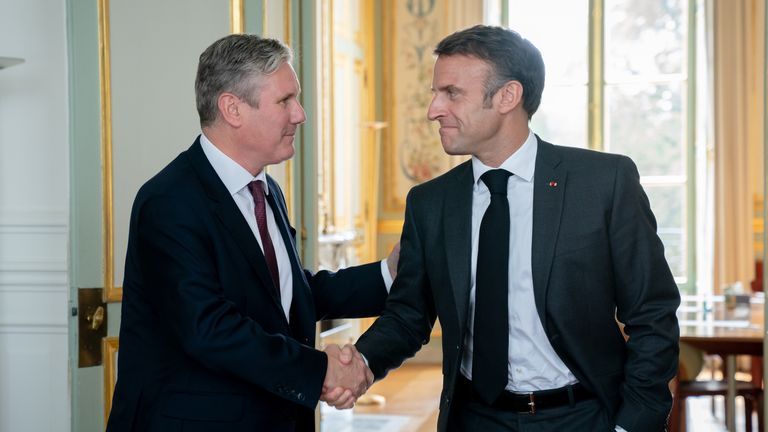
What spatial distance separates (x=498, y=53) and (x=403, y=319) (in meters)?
0.72

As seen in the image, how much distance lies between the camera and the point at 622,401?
2137 millimetres

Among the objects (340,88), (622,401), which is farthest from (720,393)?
(340,88)

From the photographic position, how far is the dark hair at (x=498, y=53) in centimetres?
226

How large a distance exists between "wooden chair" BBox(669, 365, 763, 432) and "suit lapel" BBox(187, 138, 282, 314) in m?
2.93

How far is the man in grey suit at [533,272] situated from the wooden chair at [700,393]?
8.43 feet

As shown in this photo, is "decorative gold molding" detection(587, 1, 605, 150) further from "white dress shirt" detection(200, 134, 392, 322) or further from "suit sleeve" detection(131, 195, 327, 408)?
"suit sleeve" detection(131, 195, 327, 408)

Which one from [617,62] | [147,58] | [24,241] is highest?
[617,62]

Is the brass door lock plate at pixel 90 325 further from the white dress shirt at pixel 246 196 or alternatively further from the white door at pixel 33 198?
the white dress shirt at pixel 246 196

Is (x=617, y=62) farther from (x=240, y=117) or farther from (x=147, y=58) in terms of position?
(x=240, y=117)

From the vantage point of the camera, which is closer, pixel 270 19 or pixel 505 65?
pixel 505 65

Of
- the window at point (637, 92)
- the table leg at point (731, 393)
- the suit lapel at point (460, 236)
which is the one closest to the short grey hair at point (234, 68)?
the suit lapel at point (460, 236)

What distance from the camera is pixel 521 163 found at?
7.42ft

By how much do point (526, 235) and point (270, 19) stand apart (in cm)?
145

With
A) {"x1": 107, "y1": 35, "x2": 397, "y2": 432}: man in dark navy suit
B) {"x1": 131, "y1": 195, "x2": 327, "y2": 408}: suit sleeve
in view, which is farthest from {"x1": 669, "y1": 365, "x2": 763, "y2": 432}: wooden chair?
{"x1": 131, "y1": 195, "x2": 327, "y2": 408}: suit sleeve
